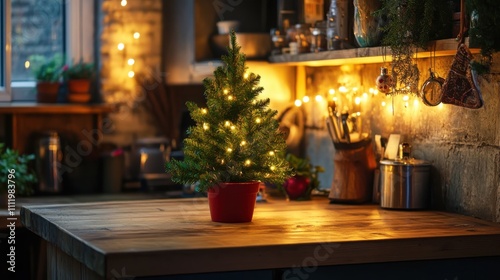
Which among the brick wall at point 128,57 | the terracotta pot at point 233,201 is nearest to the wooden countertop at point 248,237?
the terracotta pot at point 233,201

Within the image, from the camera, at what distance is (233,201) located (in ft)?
10.8

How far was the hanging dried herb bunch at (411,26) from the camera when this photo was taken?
133 inches

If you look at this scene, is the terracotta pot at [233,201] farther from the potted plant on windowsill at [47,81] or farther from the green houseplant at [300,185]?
the potted plant on windowsill at [47,81]

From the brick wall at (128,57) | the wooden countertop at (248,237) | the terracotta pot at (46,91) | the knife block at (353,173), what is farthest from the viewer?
the brick wall at (128,57)

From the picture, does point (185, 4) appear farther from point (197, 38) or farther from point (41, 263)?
point (41, 263)

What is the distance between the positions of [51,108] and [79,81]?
259 millimetres

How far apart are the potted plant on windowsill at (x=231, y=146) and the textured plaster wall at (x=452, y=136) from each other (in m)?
0.73

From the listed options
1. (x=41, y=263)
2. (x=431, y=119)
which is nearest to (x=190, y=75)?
(x=41, y=263)

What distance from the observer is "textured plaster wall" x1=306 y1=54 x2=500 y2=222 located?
3.33 metres

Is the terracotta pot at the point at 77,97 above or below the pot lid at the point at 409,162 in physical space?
above

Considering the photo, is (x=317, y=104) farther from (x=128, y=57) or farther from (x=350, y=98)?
(x=128, y=57)

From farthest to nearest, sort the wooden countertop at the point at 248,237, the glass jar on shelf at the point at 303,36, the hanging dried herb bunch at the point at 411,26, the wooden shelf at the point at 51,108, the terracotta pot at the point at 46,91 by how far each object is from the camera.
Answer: the terracotta pot at the point at 46,91 < the wooden shelf at the point at 51,108 < the glass jar on shelf at the point at 303,36 < the hanging dried herb bunch at the point at 411,26 < the wooden countertop at the point at 248,237

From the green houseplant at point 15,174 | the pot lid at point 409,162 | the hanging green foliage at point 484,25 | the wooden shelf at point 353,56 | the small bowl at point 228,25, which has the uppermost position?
the small bowl at point 228,25

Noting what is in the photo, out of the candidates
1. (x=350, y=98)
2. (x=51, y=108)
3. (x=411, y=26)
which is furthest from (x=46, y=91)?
(x=411, y=26)
